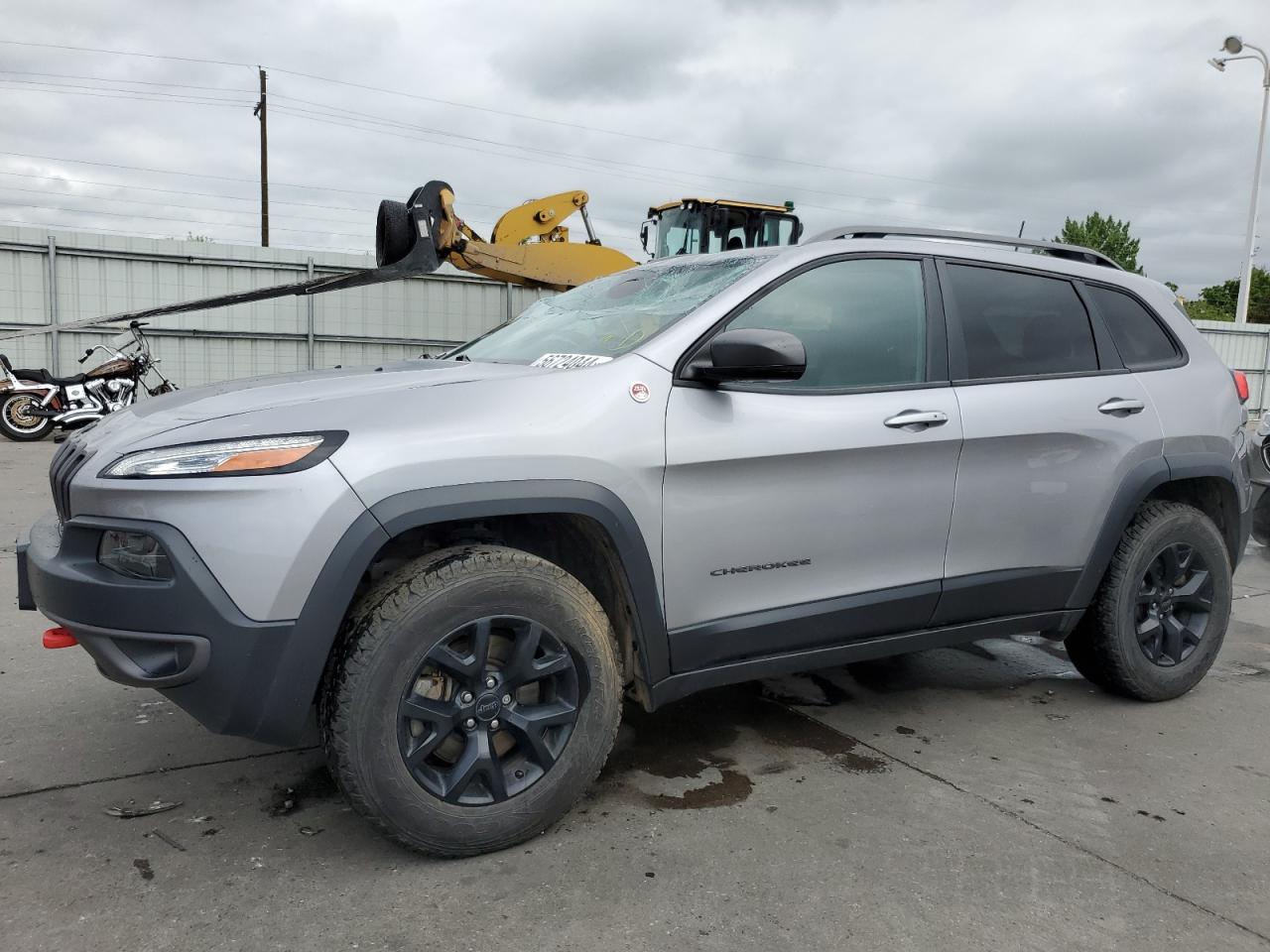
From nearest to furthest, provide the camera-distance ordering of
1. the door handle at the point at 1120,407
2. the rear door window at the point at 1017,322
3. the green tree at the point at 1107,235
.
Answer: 1. the rear door window at the point at 1017,322
2. the door handle at the point at 1120,407
3. the green tree at the point at 1107,235

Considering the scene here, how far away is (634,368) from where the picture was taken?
108 inches

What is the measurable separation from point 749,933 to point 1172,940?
99cm

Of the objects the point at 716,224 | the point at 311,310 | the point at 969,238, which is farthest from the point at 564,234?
the point at 969,238

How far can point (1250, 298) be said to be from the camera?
72688mm

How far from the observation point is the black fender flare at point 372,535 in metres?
2.30

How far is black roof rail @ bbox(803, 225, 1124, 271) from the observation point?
339 centimetres

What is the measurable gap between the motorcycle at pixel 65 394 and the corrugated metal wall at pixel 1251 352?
961 inches

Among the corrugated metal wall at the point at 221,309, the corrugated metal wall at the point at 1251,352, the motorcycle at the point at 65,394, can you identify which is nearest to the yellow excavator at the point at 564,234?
the corrugated metal wall at the point at 221,309

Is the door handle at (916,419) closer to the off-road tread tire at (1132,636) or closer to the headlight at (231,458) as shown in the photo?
the off-road tread tire at (1132,636)

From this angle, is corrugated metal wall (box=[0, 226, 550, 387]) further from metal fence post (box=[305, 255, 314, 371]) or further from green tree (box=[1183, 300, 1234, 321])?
green tree (box=[1183, 300, 1234, 321])

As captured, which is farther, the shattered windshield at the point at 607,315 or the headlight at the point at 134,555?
the shattered windshield at the point at 607,315

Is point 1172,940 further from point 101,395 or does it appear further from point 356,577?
point 101,395

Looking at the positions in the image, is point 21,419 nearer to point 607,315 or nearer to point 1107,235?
point 607,315

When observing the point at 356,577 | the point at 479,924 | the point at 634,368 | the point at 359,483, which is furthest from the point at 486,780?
the point at 634,368
